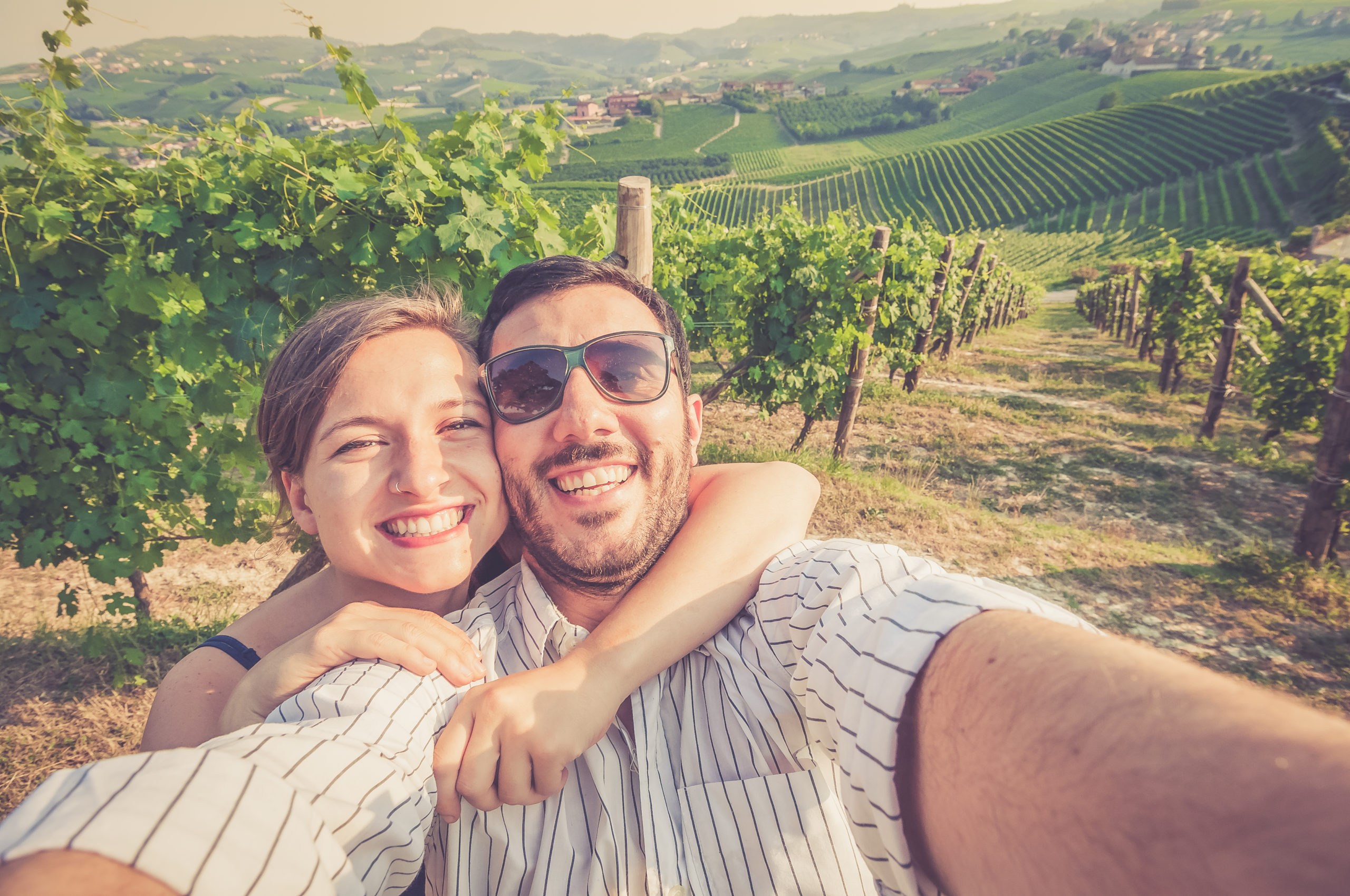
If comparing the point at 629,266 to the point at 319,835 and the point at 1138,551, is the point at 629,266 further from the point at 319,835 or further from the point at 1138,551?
the point at 1138,551

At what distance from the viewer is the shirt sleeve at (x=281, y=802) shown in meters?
0.68

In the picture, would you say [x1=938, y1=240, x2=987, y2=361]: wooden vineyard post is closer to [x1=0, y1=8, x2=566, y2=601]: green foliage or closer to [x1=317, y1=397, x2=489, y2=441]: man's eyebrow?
[x1=0, y1=8, x2=566, y2=601]: green foliage

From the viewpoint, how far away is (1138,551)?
201 inches

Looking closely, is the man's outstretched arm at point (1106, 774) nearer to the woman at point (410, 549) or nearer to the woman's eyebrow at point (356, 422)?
the woman at point (410, 549)

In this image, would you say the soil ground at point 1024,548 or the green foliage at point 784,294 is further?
the green foliage at point 784,294

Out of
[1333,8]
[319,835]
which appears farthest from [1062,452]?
[1333,8]

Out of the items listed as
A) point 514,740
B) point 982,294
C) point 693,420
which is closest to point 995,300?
point 982,294

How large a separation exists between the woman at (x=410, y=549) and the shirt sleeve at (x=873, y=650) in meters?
0.32

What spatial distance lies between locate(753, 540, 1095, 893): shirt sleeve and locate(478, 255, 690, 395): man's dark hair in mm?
896

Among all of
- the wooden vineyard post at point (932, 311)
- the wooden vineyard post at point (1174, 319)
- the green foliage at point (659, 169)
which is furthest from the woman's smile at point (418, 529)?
the green foliage at point (659, 169)

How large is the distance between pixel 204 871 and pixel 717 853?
952mm

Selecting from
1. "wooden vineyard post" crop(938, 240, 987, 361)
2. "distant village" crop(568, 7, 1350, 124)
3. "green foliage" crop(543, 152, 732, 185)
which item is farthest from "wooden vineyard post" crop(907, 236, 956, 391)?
"distant village" crop(568, 7, 1350, 124)

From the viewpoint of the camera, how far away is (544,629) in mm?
1620

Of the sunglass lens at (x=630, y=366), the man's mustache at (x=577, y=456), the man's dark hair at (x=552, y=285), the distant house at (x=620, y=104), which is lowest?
the man's mustache at (x=577, y=456)
